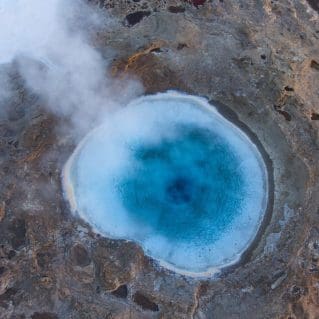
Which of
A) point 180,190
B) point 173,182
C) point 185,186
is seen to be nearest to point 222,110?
point 185,186

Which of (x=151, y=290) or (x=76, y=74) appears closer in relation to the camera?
(x=151, y=290)

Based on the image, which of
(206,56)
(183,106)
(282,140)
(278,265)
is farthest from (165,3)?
(278,265)

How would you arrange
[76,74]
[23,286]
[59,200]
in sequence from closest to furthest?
[23,286], [59,200], [76,74]

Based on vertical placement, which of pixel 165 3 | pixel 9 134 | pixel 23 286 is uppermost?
pixel 165 3

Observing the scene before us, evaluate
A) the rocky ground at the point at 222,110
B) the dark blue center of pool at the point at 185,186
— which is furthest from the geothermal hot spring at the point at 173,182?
the rocky ground at the point at 222,110

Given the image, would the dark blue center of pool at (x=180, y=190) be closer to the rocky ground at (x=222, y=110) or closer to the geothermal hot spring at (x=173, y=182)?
the geothermal hot spring at (x=173, y=182)

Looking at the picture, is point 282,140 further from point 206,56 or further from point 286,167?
point 206,56

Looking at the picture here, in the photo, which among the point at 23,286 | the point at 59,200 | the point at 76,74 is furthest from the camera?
the point at 76,74
